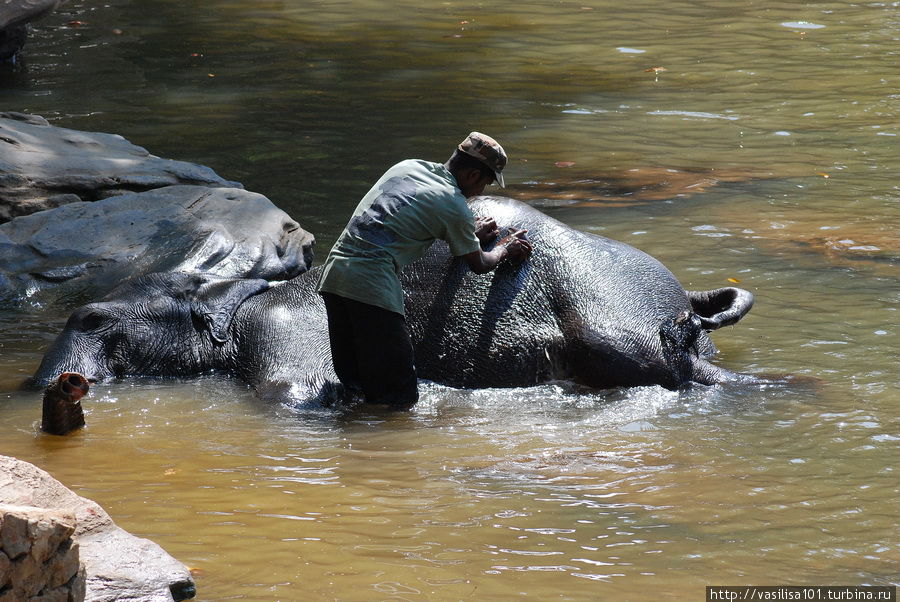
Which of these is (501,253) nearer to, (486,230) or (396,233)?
(486,230)

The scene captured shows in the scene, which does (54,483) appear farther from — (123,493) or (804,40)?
(804,40)

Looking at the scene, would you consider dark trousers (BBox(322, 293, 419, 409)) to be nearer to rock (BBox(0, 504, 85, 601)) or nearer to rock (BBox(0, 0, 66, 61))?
rock (BBox(0, 504, 85, 601))

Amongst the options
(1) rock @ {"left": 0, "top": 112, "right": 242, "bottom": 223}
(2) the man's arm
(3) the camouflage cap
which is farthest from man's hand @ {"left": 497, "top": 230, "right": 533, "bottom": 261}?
(1) rock @ {"left": 0, "top": 112, "right": 242, "bottom": 223}

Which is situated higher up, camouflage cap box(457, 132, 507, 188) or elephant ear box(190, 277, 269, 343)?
camouflage cap box(457, 132, 507, 188)

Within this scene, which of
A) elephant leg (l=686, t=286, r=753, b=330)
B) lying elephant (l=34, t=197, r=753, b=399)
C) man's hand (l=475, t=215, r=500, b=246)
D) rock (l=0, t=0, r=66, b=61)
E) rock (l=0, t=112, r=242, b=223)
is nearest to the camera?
lying elephant (l=34, t=197, r=753, b=399)

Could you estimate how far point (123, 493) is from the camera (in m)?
4.97

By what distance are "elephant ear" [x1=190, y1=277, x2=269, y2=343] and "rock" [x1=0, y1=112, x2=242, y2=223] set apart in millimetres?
2430

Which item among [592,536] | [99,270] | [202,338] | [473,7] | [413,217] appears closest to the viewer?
[592,536]

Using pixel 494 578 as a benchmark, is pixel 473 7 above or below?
above

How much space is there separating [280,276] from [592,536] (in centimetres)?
407

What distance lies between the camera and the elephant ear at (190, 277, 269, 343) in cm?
686

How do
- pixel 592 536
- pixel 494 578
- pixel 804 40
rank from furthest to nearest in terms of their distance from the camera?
pixel 804 40, pixel 592 536, pixel 494 578

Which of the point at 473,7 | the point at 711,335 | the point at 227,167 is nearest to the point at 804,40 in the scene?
the point at 473,7

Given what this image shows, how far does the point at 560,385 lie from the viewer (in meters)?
6.41
